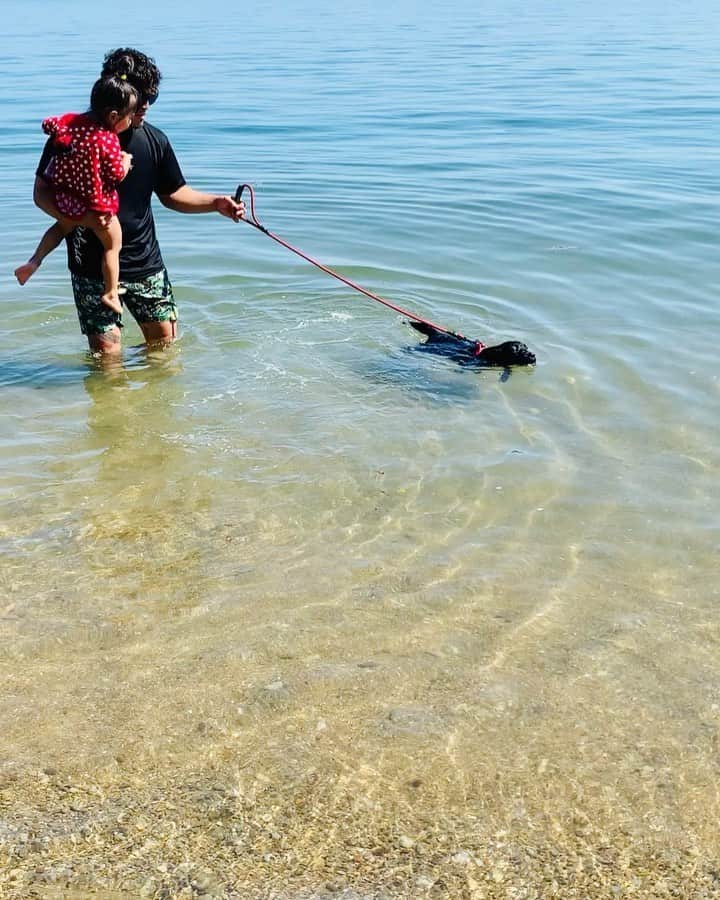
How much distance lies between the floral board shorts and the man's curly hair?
1.16 meters

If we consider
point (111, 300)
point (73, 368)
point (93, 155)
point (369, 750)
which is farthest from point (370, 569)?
point (73, 368)

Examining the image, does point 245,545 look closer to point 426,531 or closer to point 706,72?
point 426,531

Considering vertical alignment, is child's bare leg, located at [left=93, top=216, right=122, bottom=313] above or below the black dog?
A: above

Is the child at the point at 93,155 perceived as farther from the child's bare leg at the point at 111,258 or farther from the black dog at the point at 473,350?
the black dog at the point at 473,350

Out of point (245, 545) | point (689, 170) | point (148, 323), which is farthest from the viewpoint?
point (689, 170)

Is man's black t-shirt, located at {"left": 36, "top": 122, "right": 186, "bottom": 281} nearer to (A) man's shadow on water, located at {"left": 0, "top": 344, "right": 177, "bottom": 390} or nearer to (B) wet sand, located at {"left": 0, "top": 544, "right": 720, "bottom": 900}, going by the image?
Result: (A) man's shadow on water, located at {"left": 0, "top": 344, "right": 177, "bottom": 390}


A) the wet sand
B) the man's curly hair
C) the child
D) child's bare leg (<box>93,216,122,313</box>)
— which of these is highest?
the man's curly hair

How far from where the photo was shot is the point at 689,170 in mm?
13297

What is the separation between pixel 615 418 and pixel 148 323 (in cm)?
295

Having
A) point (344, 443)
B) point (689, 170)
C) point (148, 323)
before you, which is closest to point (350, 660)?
point (344, 443)

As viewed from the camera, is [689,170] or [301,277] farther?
[689,170]

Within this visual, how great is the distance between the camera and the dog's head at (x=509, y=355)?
21.9 ft

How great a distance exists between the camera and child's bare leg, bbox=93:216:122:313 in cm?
574

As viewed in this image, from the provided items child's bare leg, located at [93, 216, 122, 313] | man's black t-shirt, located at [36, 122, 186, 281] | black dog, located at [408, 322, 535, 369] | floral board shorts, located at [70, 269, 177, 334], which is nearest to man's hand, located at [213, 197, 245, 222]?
man's black t-shirt, located at [36, 122, 186, 281]
